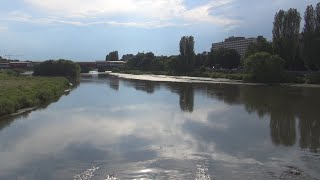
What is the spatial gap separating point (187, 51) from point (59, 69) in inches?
994

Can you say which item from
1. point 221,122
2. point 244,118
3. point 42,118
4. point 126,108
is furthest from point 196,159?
point 126,108

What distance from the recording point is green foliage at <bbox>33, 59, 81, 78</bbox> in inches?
3506

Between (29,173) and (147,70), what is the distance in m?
112

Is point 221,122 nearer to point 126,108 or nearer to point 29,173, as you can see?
point 126,108

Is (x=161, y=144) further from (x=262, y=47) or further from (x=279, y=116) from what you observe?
(x=262, y=47)

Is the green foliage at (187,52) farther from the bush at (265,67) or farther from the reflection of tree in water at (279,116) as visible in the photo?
the reflection of tree in water at (279,116)

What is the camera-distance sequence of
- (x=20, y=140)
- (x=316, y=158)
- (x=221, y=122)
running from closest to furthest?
(x=316, y=158), (x=20, y=140), (x=221, y=122)

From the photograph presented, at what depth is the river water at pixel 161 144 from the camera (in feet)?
42.0

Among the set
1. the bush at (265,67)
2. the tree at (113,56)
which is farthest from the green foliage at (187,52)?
the tree at (113,56)

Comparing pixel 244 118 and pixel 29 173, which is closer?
pixel 29 173

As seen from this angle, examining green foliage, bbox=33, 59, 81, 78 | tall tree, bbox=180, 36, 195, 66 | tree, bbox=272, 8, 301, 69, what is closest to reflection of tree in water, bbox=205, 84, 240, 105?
tree, bbox=272, 8, 301, 69

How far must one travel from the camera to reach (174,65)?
92812 mm

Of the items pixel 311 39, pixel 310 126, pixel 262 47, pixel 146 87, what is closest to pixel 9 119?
pixel 310 126

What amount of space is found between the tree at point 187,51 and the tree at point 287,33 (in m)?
26.3
